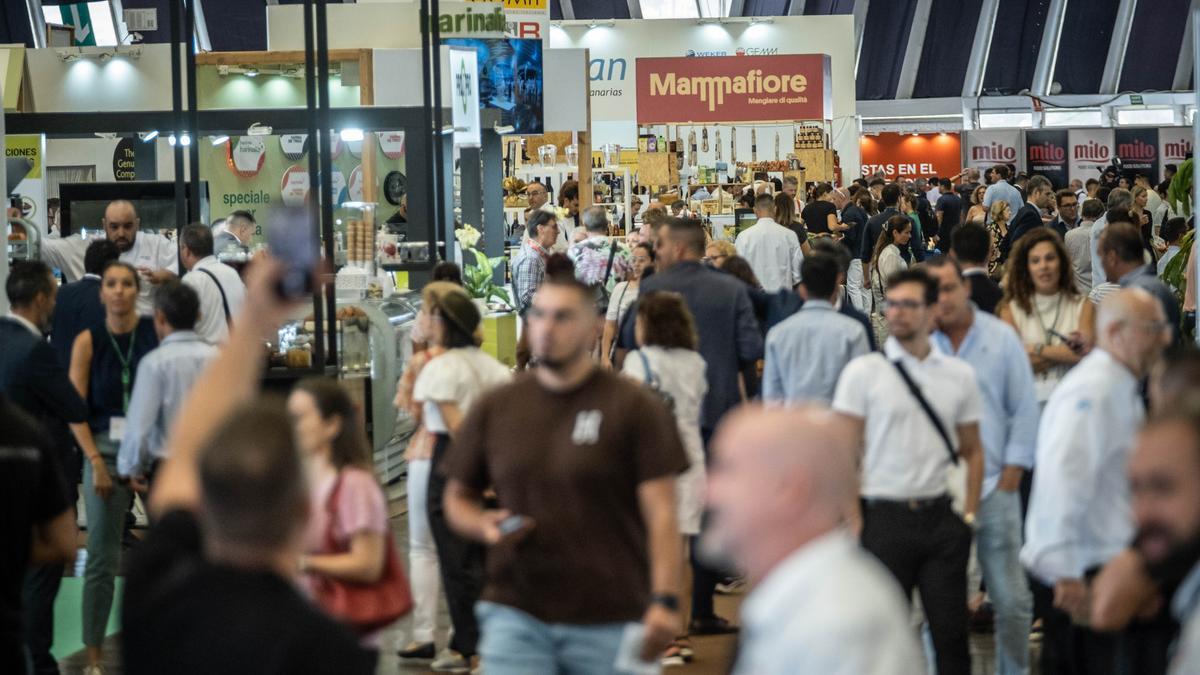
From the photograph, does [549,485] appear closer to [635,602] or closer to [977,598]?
[635,602]

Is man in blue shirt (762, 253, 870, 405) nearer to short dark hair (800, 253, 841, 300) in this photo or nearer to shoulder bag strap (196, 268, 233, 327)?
short dark hair (800, 253, 841, 300)

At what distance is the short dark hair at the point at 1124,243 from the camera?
6.64m

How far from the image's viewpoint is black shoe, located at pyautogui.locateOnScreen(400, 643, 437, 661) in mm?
6102

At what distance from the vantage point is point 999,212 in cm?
1268

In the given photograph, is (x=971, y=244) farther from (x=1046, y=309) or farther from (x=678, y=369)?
(x=678, y=369)

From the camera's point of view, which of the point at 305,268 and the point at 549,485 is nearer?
the point at 305,268

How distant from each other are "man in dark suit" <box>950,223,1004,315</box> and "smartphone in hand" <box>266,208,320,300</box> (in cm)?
468

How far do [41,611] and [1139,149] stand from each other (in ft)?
75.4

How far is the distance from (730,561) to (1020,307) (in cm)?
418

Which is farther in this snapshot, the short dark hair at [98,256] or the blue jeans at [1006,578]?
the short dark hair at [98,256]

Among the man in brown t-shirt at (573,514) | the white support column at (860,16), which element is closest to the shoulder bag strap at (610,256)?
the man in brown t-shirt at (573,514)

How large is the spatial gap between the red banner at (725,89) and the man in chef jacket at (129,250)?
1070 cm

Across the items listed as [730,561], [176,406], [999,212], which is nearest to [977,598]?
[176,406]

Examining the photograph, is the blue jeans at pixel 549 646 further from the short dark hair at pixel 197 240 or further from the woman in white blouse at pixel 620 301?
the short dark hair at pixel 197 240
